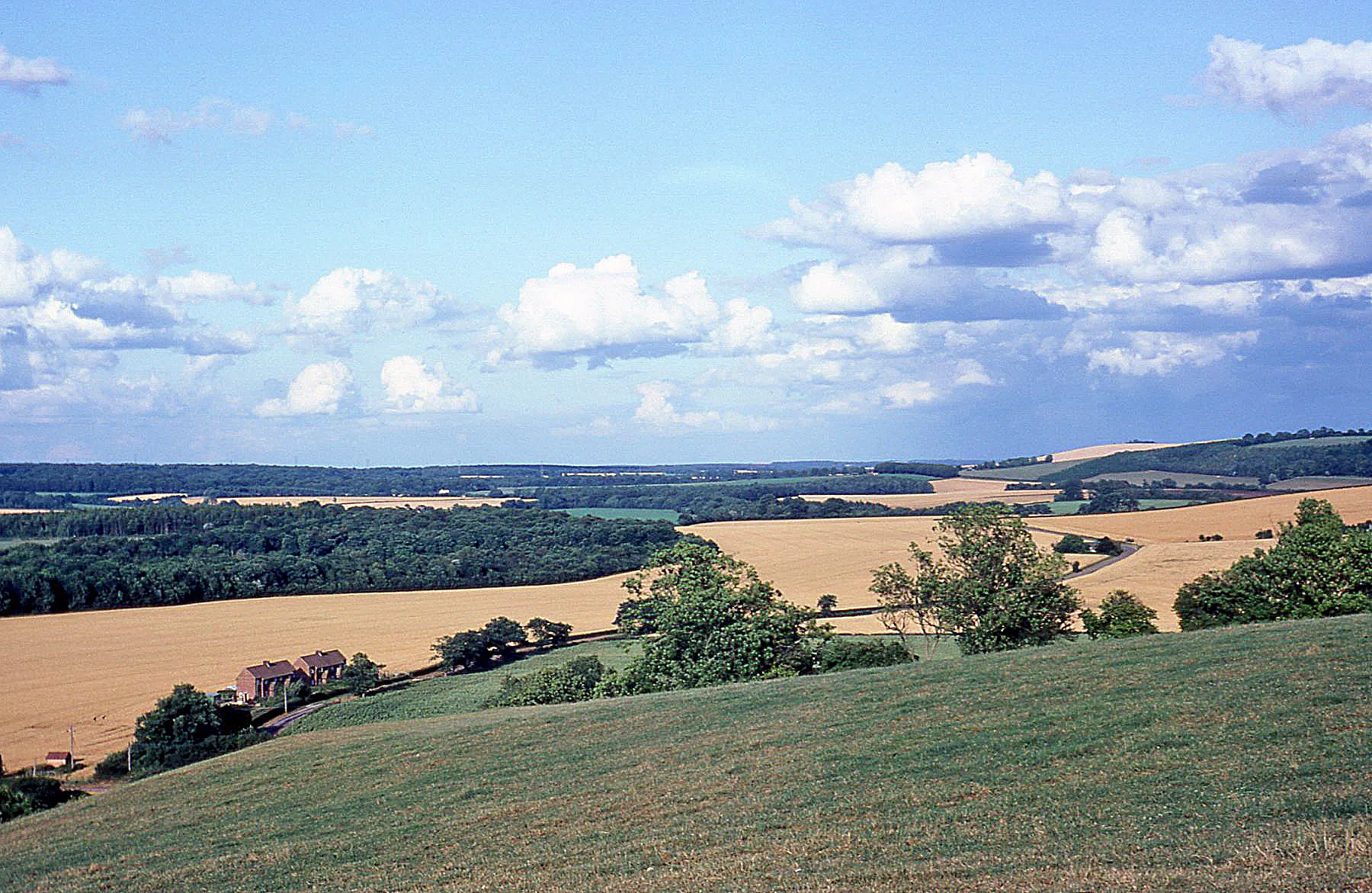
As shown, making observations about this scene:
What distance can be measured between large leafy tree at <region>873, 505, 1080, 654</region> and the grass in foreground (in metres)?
14.1

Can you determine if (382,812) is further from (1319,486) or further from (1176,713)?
(1319,486)

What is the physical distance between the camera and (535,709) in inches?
1533

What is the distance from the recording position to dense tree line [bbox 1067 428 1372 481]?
399 ft

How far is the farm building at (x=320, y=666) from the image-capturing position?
65.4m

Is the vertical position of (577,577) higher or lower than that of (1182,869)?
lower

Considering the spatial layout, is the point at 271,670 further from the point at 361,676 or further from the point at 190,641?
the point at 190,641

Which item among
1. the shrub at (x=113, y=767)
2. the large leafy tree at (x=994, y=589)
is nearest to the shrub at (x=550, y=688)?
the shrub at (x=113, y=767)

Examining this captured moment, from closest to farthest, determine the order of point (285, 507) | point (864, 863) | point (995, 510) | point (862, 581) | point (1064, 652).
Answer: point (864, 863) → point (1064, 652) → point (995, 510) → point (862, 581) → point (285, 507)

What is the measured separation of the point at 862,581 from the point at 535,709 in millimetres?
52225

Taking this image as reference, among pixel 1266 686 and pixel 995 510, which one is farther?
pixel 995 510

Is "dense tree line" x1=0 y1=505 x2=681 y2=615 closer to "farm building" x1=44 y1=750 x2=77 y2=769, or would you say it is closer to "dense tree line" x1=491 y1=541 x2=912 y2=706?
"farm building" x1=44 y1=750 x2=77 y2=769

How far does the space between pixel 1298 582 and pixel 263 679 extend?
54.0 m

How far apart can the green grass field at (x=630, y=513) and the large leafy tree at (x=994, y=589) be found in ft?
310

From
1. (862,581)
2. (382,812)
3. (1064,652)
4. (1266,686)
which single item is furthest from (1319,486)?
(382,812)
